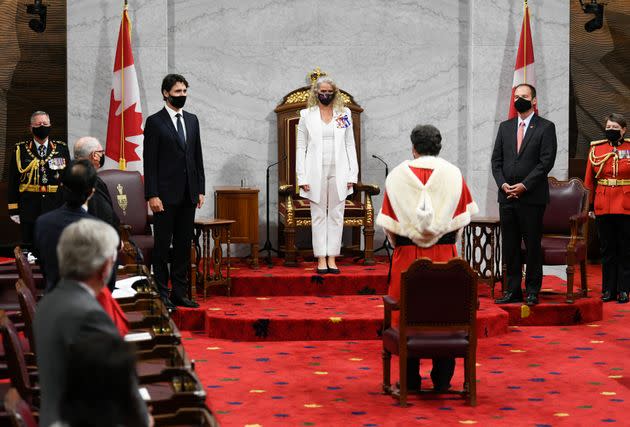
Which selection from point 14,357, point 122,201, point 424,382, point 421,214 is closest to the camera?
point 14,357

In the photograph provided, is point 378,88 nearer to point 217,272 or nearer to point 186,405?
point 217,272

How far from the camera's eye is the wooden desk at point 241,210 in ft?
31.5

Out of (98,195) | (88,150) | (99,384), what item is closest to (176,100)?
(88,150)

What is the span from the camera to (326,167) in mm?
8914

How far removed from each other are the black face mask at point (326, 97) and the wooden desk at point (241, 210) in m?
1.26

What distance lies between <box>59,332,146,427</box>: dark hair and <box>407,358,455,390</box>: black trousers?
3330 millimetres

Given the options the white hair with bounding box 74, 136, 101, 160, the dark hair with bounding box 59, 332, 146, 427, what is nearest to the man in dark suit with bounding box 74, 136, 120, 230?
the white hair with bounding box 74, 136, 101, 160

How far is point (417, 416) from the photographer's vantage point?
5.47 m

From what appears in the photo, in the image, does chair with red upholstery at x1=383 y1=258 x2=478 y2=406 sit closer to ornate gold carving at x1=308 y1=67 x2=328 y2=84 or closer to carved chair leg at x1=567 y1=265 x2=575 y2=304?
carved chair leg at x1=567 y1=265 x2=575 y2=304

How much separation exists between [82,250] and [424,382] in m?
3.62

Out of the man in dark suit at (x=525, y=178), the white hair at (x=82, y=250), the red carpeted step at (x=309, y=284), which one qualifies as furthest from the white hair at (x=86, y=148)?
the man in dark suit at (x=525, y=178)

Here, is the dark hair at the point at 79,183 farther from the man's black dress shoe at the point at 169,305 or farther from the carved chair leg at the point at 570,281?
the carved chair leg at the point at 570,281

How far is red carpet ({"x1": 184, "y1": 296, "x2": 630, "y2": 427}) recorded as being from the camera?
5.46 metres

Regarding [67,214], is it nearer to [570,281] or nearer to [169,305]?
[169,305]
